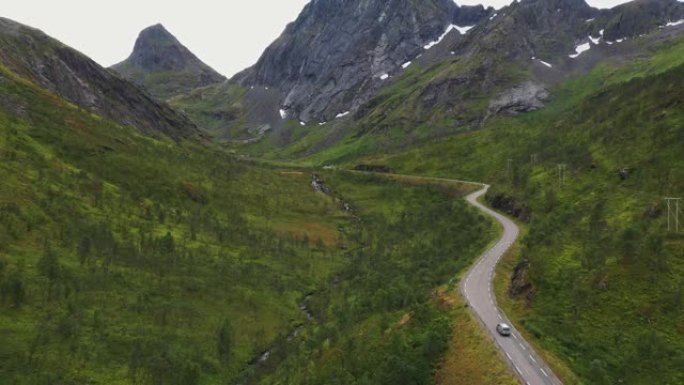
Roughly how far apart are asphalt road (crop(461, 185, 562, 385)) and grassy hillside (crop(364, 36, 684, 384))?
115 inches

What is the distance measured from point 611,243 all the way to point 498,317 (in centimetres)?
1903

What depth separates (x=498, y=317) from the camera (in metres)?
Answer: 53.7

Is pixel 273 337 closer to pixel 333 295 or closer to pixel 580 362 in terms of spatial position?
pixel 333 295

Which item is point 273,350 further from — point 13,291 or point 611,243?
point 611,243

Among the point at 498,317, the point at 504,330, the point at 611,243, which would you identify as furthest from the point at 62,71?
the point at 504,330

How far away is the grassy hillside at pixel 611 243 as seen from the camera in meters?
47.0

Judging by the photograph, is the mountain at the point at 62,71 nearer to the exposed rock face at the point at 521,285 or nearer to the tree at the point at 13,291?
the tree at the point at 13,291

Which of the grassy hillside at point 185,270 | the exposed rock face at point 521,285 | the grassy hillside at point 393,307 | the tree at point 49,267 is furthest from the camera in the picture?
the tree at point 49,267

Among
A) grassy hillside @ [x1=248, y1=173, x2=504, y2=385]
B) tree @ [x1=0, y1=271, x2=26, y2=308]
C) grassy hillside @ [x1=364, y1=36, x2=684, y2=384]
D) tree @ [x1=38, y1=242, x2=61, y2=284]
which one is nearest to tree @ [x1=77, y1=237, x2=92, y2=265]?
tree @ [x1=38, y1=242, x2=61, y2=284]

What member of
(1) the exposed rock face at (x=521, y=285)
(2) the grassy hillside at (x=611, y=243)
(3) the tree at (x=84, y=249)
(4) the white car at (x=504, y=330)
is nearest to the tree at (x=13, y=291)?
(3) the tree at (x=84, y=249)

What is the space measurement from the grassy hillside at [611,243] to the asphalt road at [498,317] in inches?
115

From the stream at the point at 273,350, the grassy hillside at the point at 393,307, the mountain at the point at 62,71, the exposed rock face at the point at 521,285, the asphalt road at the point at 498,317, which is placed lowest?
the stream at the point at 273,350

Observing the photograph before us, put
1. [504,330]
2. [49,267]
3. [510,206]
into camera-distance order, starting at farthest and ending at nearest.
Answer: [510,206]
[49,267]
[504,330]

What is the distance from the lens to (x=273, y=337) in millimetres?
72062
